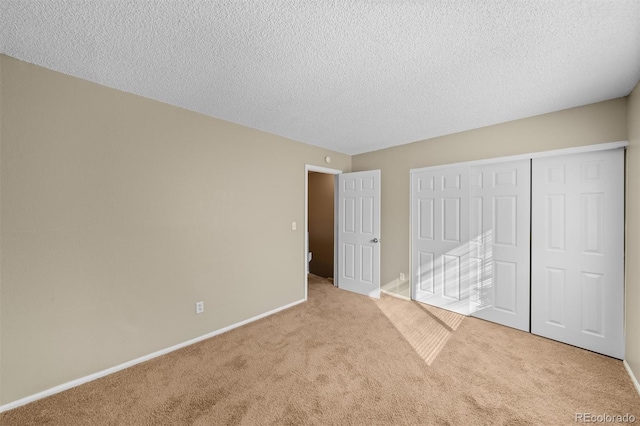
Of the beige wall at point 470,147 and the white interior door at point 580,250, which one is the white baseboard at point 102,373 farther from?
the white interior door at point 580,250

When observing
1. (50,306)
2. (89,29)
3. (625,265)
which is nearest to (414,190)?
(625,265)

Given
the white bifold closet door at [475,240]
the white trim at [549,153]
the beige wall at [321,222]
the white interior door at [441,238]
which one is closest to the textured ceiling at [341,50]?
the white trim at [549,153]

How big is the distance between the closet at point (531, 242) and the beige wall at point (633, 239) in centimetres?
10

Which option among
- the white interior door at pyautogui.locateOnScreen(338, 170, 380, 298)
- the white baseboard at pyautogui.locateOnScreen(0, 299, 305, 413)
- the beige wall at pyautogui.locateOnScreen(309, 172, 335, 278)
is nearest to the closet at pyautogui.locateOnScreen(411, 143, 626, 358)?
the white interior door at pyautogui.locateOnScreen(338, 170, 380, 298)

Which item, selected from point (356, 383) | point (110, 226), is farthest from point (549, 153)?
point (110, 226)

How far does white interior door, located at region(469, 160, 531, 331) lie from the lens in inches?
103

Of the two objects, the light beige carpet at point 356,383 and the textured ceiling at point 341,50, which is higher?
the textured ceiling at point 341,50

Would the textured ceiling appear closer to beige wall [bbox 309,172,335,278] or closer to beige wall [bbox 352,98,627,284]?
beige wall [bbox 352,98,627,284]

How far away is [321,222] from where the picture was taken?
4.97 m

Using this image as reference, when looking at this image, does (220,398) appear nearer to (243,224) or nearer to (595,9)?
(243,224)

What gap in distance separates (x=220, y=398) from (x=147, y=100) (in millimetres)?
2608

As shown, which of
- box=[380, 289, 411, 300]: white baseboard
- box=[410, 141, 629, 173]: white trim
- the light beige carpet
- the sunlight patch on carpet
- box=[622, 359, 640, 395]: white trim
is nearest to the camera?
the light beige carpet

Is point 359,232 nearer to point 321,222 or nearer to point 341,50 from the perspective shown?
point 321,222

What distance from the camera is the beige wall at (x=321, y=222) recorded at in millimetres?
4766
